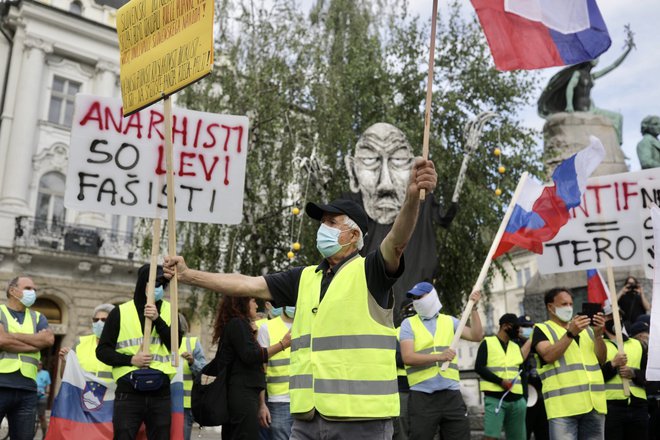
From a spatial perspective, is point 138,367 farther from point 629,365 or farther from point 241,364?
point 629,365

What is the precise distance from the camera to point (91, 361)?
6738 mm

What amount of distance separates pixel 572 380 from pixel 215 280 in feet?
11.8

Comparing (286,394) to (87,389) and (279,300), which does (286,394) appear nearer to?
(87,389)

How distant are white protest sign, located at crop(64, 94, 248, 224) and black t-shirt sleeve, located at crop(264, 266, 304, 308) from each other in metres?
1.58

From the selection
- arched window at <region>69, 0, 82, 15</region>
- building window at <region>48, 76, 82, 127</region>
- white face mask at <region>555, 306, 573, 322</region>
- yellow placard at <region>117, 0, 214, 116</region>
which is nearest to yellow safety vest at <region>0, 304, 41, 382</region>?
yellow placard at <region>117, 0, 214, 116</region>

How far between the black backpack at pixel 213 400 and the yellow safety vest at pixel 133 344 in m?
0.37

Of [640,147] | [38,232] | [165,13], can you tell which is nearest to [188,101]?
[640,147]

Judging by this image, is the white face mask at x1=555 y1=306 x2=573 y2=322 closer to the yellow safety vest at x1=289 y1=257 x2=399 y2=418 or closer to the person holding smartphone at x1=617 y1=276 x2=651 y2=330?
the person holding smartphone at x1=617 y1=276 x2=651 y2=330

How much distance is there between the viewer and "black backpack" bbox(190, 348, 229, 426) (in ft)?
17.5

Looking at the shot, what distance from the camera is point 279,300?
3.82 m

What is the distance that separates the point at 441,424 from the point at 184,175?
2.98 m

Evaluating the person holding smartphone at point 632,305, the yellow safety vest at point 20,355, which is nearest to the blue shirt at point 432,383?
the yellow safety vest at point 20,355

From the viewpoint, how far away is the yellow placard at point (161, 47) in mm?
4227

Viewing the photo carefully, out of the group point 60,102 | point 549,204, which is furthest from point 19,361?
point 60,102
